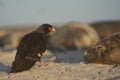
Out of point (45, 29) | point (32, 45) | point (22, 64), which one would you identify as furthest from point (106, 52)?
point (22, 64)

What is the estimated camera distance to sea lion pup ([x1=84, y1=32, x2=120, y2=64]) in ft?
29.6

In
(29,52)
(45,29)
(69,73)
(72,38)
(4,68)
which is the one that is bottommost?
(72,38)

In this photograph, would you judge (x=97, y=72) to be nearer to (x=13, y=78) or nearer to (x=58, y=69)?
(x=58, y=69)

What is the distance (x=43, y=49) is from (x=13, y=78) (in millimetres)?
948

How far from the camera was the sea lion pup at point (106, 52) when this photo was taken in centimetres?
901

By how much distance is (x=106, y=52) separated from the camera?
9.22 m

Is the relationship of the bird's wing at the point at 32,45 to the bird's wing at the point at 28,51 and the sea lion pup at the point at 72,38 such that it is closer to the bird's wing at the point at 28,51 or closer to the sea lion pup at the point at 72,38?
the bird's wing at the point at 28,51

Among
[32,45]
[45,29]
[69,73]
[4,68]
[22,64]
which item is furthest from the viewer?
[4,68]

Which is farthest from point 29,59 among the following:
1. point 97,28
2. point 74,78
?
point 97,28

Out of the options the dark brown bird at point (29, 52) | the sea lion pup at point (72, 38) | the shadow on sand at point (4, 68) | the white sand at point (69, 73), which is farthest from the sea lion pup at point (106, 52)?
the sea lion pup at point (72, 38)

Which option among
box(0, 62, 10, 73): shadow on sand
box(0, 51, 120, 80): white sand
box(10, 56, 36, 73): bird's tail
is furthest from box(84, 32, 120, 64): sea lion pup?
box(0, 62, 10, 73): shadow on sand

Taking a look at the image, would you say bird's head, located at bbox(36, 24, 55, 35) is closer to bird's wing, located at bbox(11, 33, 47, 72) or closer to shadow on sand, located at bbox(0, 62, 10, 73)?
bird's wing, located at bbox(11, 33, 47, 72)

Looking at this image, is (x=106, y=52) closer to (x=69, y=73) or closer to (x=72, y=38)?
(x=69, y=73)

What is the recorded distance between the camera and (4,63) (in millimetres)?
10578
